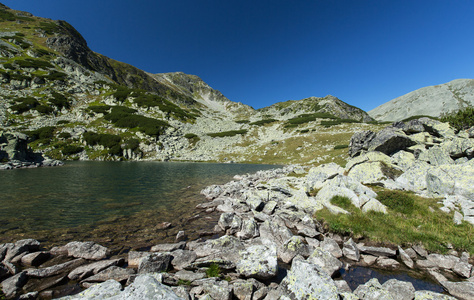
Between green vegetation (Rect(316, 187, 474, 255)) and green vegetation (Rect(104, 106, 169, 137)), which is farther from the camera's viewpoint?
A: green vegetation (Rect(104, 106, 169, 137))

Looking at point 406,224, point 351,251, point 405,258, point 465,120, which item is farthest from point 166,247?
point 465,120

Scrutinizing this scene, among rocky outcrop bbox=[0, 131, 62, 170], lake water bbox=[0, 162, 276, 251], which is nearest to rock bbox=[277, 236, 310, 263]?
lake water bbox=[0, 162, 276, 251]

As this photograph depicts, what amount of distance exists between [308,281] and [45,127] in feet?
363

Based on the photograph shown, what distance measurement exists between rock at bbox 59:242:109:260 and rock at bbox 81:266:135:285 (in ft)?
6.06

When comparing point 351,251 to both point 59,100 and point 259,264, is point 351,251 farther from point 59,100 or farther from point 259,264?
point 59,100

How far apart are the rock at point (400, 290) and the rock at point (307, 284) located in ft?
7.10

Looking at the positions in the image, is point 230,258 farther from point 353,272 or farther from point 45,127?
point 45,127

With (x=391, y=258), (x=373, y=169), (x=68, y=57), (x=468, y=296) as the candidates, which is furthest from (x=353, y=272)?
(x=68, y=57)

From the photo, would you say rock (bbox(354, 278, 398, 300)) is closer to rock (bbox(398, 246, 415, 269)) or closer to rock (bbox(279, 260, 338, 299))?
rock (bbox(279, 260, 338, 299))

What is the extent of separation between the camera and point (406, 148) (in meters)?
23.1

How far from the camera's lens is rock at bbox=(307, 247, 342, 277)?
7.54m

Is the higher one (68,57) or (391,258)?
(68,57)

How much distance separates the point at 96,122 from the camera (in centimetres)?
9125

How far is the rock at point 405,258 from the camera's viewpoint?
8.28 m
